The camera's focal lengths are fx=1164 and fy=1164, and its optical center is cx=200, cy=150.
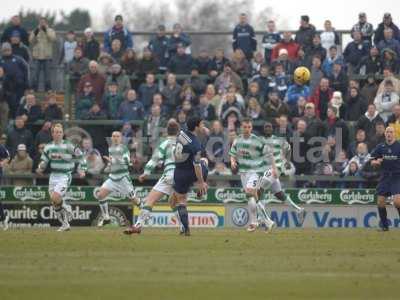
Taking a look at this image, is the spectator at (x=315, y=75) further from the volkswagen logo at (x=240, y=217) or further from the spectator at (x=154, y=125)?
the spectator at (x=154, y=125)

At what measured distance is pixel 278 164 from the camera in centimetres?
2950

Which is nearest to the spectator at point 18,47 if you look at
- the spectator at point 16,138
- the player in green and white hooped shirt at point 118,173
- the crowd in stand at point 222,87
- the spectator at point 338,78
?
the crowd in stand at point 222,87

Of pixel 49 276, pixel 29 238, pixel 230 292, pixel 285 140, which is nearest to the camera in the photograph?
pixel 230 292

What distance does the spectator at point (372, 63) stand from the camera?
3334cm

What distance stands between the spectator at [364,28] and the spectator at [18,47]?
397 inches

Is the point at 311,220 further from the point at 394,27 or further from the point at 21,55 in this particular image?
the point at 21,55

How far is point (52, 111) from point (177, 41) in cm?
431

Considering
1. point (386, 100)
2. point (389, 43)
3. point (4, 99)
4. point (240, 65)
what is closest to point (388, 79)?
point (386, 100)

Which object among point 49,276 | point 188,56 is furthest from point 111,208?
point 49,276

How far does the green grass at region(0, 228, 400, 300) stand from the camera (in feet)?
48.7

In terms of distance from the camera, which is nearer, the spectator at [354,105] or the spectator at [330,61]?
the spectator at [354,105]

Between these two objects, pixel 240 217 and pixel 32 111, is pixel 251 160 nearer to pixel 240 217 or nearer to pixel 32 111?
pixel 240 217

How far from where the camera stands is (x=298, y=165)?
3272 centimetres

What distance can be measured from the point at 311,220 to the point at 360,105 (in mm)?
3527
